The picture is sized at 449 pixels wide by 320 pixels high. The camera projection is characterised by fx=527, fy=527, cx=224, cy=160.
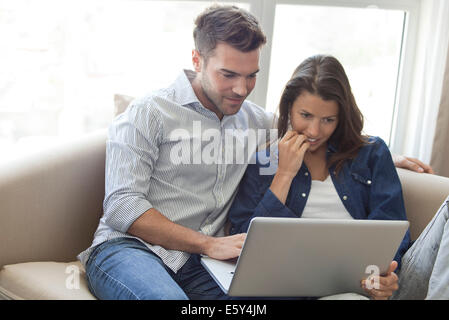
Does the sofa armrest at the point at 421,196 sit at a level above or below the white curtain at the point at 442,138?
below

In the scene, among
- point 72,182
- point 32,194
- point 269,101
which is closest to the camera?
point 32,194

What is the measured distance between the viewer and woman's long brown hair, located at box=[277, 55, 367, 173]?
1499mm

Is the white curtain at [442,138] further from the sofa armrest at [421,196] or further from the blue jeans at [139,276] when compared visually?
the blue jeans at [139,276]

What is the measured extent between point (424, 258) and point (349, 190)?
305 millimetres

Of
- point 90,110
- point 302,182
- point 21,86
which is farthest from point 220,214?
point 21,86

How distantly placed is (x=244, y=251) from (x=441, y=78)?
138cm

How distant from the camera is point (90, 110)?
7.78 feet

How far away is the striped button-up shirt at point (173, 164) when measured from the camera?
1.41 meters

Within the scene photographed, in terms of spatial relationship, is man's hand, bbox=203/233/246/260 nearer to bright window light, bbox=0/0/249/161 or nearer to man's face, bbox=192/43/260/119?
man's face, bbox=192/43/260/119

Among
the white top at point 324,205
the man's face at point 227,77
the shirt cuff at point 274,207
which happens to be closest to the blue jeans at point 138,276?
the shirt cuff at point 274,207

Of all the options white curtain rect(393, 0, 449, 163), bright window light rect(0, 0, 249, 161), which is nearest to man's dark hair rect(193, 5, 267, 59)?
bright window light rect(0, 0, 249, 161)
